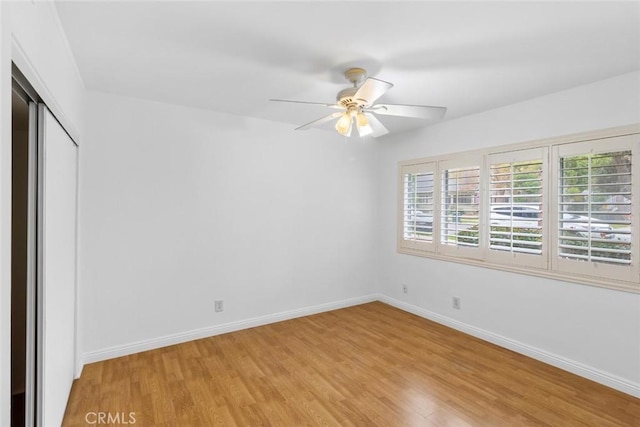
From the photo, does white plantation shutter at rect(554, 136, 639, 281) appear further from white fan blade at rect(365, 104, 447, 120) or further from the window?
white fan blade at rect(365, 104, 447, 120)

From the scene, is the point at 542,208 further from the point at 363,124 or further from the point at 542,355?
the point at 363,124

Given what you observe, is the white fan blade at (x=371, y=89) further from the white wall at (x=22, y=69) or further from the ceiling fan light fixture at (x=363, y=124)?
the white wall at (x=22, y=69)

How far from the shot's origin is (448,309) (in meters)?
3.81

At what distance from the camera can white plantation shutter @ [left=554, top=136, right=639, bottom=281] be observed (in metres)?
2.49

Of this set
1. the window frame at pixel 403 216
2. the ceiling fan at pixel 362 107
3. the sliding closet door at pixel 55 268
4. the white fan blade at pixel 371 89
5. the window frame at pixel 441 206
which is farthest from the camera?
the window frame at pixel 403 216

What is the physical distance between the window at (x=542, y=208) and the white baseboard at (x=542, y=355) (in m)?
0.70

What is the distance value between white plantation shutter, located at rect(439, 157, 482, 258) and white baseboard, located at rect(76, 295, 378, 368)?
155 cm

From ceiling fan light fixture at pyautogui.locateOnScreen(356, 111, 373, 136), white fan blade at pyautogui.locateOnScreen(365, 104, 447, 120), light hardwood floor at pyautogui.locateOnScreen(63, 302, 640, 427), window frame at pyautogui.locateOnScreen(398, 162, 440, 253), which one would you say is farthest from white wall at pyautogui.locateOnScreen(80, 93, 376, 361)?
white fan blade at pyautogui.locateOnScreen(365, 104, 447, 120)

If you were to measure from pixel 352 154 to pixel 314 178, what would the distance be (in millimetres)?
712

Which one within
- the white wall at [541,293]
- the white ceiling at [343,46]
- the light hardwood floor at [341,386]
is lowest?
the light hardwood floor at [341,386]

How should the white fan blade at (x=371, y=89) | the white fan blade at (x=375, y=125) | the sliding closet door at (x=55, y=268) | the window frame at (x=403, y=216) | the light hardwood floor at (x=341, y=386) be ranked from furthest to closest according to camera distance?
the window frame at (x=403, y=216)
the white fan blade at (x=375, y=125)
the light hardwood floor at (x=341, y=386)
the white fan blade at (x=371, y=89)
the sliding closet door at (x=55, y=268)

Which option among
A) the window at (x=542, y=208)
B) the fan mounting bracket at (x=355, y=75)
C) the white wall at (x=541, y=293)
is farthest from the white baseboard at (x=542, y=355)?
the fan mounting bracket at (x=355, y=75)

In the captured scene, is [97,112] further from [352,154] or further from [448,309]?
[448,309]

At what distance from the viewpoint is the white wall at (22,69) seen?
3.37 ft
